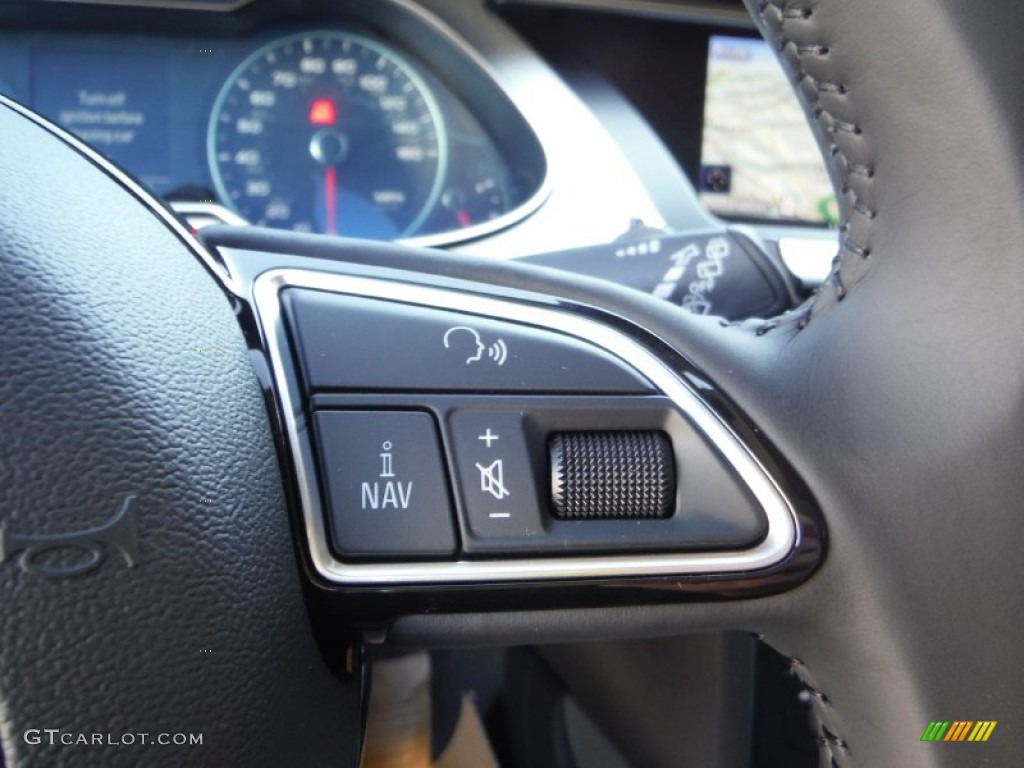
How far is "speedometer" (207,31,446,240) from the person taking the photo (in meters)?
1.84

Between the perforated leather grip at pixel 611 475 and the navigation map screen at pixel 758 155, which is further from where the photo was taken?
the navigation map screen at pixel 758 155

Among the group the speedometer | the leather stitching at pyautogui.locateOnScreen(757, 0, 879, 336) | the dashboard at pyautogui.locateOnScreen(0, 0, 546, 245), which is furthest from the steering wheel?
the speedometer

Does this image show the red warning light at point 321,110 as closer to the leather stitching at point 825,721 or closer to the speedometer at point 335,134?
the speedometer at point 335,134

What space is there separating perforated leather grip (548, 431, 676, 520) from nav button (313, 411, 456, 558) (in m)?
0.06

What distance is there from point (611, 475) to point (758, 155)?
1.35m

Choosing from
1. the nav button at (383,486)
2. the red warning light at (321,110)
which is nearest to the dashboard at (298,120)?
the red warning light at (321,110)

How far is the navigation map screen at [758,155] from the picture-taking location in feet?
5.93

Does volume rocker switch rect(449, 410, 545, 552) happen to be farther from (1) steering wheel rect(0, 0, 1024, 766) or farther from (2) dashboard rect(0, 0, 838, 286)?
(2) dashboard rect(0, 0, 838, 286)

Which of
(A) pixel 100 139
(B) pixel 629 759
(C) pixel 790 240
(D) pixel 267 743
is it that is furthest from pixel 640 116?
(D) pixel 267 743

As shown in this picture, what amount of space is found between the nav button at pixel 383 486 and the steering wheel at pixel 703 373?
0.03 meters

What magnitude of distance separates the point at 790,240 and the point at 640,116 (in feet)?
1.33

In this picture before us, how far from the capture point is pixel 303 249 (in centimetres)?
60

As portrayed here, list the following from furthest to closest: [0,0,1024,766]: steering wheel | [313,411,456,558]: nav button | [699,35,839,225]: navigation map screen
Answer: [699,35,839,225]: navigation map screen, [313,411,456,558]: nav button, [0,0,1024,766]: steering wheel

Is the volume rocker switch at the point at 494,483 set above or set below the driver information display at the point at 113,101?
below
